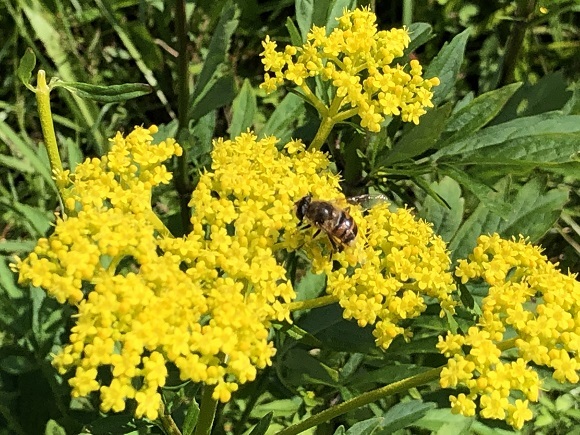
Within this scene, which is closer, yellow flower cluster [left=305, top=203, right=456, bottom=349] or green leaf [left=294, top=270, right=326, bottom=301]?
yellow flower cluster [left=305, top=203, right=456, bottom=349]

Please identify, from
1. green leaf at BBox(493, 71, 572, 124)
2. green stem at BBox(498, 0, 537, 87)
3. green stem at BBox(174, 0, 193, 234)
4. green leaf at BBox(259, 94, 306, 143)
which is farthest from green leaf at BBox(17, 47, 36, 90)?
green stem at BBox(498, 0, 537, 87)

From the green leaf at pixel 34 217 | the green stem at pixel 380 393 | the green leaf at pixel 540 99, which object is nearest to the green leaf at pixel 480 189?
the green leaf at pixel 540 99

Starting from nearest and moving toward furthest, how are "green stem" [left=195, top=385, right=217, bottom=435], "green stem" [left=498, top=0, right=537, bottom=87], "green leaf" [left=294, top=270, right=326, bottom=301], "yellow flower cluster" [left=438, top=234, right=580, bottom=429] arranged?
"yellow flower cluster" [left=438, top=234, right=580, bottom=429]
"green stem" [left=195, top=385, right=217, bottom=435]
"green leaf" [left=294, top=270, right=326, bottom=301]
"green stem" [left=498, top=0, right=537, bottom=87]

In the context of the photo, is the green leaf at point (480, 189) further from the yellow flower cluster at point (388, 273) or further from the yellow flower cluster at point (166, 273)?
the yellow flower cluster at point (166, 273)

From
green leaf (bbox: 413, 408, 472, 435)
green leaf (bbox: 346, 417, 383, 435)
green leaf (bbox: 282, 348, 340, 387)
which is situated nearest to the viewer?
green leaf (bbox: 346, 417, 383, 435)

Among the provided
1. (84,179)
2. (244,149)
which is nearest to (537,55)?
(244,149)

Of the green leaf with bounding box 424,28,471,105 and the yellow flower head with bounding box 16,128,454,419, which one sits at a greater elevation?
the green leaf with bounding box 424,28,471,105

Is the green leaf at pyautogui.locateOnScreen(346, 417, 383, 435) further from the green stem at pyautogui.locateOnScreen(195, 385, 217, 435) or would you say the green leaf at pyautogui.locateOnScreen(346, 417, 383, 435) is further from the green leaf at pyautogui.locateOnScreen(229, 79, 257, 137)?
the green leaf at pyautogui.locateOnScreen(229, 79, 257, 137)

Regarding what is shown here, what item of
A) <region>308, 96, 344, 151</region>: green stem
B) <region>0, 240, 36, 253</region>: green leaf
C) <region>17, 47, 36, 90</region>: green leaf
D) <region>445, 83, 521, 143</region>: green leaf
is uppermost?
<region>17, 47, 36, 90</region>: green leaf
